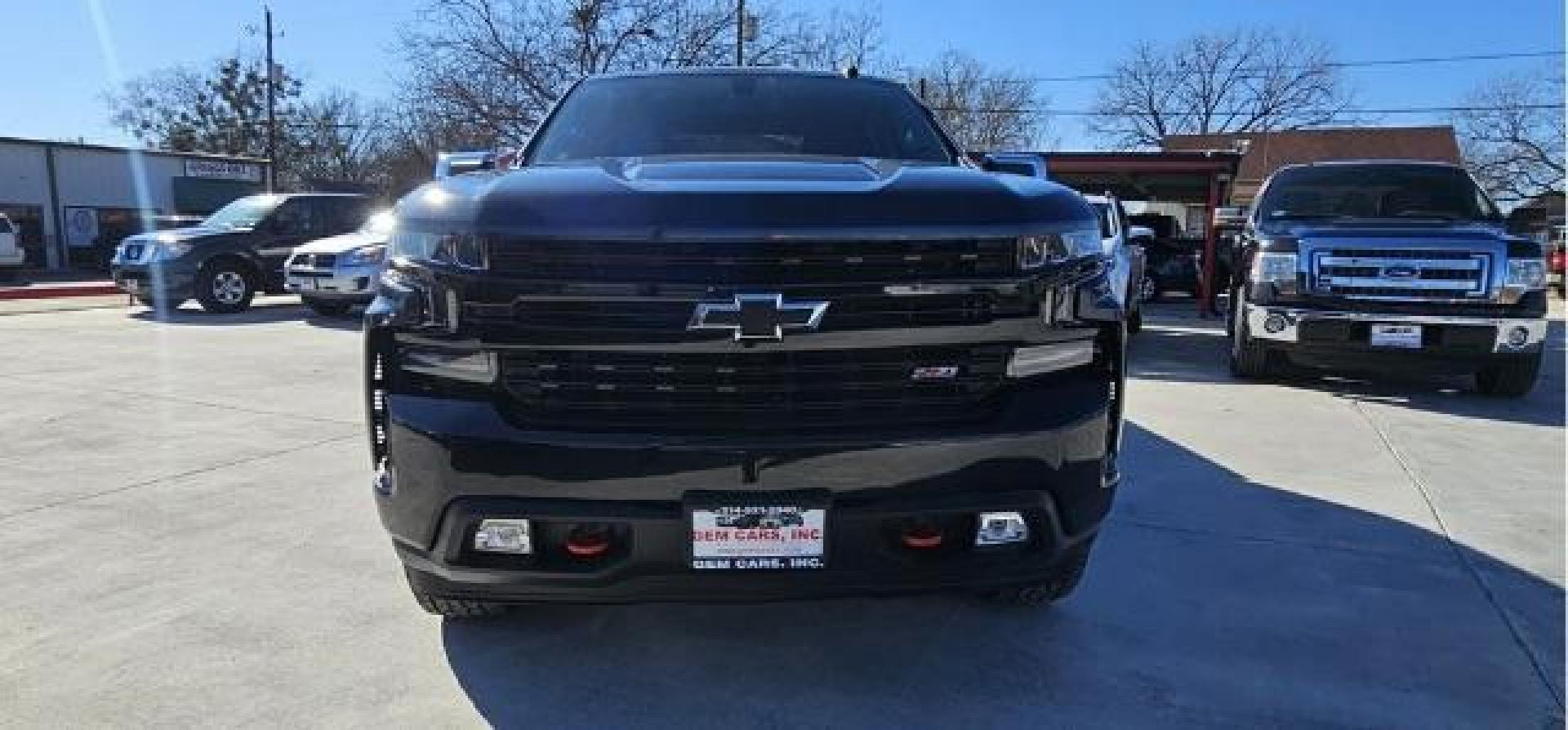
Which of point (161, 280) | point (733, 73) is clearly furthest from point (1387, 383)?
point (161, 280)

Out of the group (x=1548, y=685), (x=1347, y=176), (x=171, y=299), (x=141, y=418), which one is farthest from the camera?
(x=171, y=299)

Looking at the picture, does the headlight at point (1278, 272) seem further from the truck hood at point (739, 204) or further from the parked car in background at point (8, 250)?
the parked car in background at point (8, 250)

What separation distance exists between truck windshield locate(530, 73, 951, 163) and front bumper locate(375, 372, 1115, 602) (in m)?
1.42

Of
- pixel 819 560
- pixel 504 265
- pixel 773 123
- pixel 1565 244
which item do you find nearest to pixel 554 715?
pixel 819 560

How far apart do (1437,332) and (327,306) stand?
11163 mm

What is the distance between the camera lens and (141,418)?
6.31 m

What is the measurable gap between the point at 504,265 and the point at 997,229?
1113 millimetres

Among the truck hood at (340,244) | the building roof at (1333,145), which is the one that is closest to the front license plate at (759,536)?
the truck hood at (340,244)

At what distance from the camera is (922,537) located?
2.52 metres

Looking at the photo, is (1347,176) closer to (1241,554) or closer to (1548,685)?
(1241,554)

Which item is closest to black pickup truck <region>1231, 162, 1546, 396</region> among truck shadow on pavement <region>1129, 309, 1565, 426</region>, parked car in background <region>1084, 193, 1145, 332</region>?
truck shadow on pavement <region>1129, 309, 1565, 426</region>

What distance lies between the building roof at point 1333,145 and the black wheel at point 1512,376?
1741 inches

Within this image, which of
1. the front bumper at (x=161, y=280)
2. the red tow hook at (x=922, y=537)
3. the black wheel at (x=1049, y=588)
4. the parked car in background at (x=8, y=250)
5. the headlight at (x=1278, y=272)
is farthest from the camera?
the parked car in background at (x=8, y=250)

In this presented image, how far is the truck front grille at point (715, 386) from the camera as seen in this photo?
243 cm
